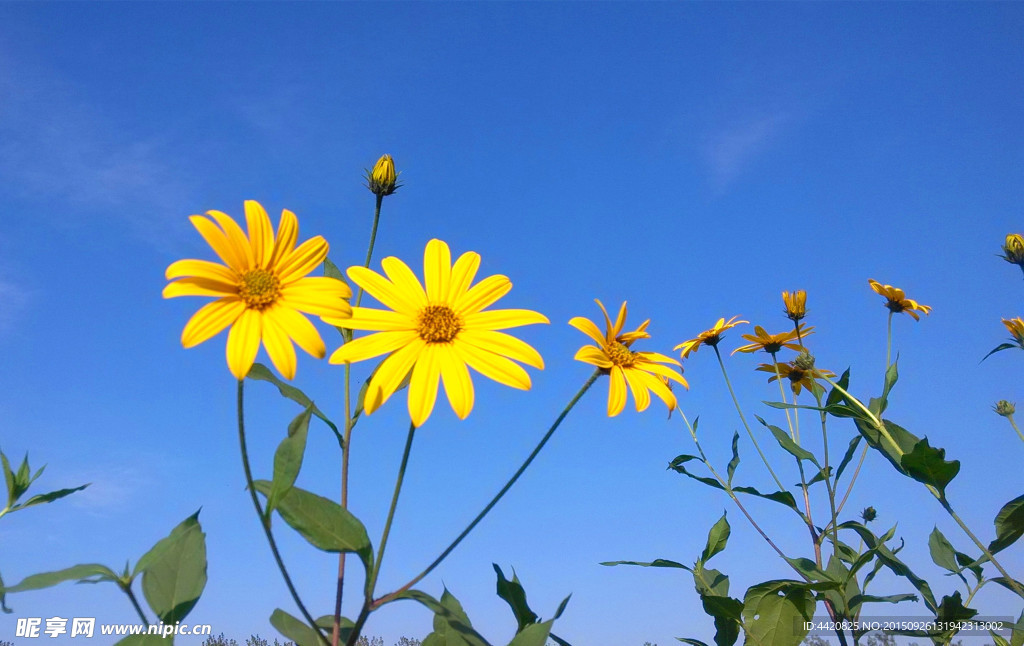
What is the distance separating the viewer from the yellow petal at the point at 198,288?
193 centimetres

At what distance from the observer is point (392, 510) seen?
6.64ft

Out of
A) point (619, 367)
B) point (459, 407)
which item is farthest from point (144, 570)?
point (619, 367)

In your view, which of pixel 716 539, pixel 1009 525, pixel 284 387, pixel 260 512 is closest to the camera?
pixel 260 512

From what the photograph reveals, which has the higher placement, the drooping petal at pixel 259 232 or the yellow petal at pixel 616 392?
the drooping petal at pixel 259 232

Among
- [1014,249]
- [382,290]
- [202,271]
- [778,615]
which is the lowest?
[778,615]

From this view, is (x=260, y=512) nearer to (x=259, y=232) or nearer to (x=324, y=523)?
(x=324, y=523)

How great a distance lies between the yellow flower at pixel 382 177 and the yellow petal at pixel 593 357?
1.08 meters

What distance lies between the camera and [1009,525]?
11.2 feet

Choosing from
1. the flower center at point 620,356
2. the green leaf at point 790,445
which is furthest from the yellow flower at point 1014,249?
the flower center at point 620,356

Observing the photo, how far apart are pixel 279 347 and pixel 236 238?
1.20ft

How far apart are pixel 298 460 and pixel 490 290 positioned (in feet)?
2.66

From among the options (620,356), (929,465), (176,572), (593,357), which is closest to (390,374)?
(593,357)

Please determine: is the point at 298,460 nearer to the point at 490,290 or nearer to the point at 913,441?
the point at 490,290

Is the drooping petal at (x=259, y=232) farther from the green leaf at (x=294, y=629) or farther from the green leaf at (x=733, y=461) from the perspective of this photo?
the green leaf at (x=733, y=461)
